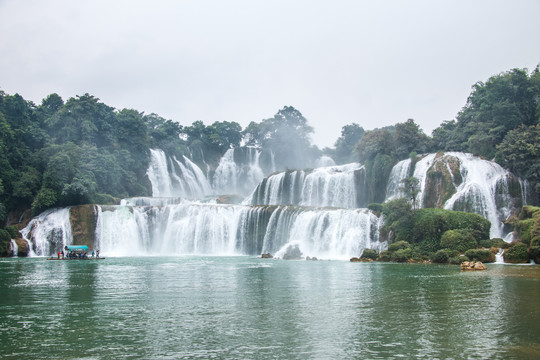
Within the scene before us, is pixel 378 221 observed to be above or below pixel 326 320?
above

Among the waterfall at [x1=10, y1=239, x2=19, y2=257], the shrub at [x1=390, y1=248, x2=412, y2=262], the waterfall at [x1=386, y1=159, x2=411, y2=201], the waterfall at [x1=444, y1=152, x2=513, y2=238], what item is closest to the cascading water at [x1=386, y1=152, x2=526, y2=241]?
the waterfall at [x1=444, y1=152, x2=513, y2=238]

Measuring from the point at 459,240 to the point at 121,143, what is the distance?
45.5 meters

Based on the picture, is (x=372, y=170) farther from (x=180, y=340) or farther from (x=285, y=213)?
(x=180, y=340)

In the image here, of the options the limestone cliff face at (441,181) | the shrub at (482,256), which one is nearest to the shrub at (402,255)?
the shrub at (482,256)

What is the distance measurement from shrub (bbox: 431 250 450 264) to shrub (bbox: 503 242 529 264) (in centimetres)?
340

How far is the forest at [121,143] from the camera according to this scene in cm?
4234

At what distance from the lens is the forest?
42344 mm

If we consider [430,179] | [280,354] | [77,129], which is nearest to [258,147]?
[77,129]

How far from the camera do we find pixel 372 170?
47.4 meters

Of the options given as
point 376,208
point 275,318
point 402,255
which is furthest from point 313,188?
point 275,318

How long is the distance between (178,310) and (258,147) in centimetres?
6964

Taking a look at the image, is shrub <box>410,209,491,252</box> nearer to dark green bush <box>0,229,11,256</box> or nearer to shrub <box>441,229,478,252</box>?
shrub <box>441,229,478,252</box>

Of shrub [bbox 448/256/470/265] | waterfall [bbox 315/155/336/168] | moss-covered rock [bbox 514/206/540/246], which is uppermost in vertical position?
waterfall [bbox 315/155/336/168]

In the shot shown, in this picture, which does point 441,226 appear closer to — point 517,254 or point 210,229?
point 517,254
